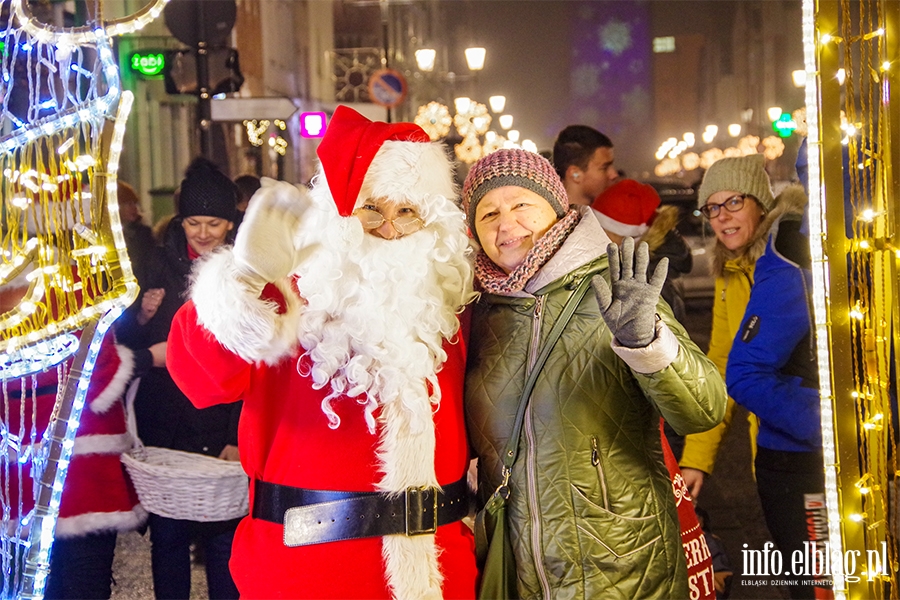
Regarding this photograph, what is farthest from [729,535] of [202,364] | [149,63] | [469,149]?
[469,149]

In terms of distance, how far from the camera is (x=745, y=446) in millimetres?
7102

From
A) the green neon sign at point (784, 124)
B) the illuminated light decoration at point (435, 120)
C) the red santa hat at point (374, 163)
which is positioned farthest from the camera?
the illuminated light decoration at point (435, 120)

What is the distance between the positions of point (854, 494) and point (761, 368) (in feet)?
3.79

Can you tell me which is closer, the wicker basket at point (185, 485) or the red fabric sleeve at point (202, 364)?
the red fabric sleeve at point (202, 364)

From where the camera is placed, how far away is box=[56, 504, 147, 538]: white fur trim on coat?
3305mm

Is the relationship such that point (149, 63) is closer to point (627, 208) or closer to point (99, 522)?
point (627, 208)

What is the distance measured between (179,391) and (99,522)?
75cm

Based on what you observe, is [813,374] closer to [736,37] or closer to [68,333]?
[68,333]

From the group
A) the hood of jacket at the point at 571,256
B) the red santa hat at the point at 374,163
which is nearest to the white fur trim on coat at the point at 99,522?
the red santa hat at the point at 374,163

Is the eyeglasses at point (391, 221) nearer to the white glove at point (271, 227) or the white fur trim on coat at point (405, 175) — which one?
the white fur trim on coat at point (405, 175)

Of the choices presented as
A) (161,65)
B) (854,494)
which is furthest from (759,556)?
(161,65)

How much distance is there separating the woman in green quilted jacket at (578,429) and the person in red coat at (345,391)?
0.53 feet

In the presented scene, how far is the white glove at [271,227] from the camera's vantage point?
2.03m

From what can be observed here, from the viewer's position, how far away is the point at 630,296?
2.09 meters
